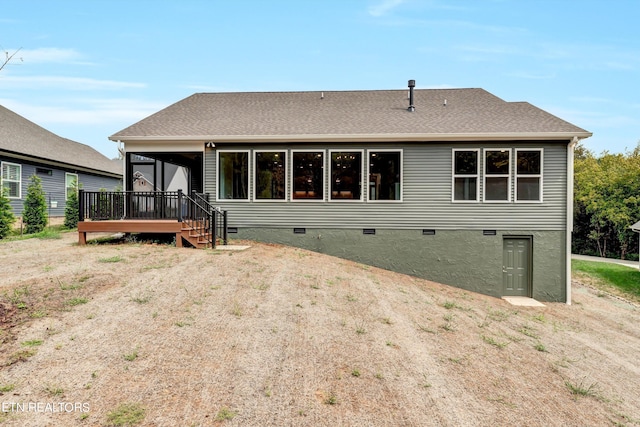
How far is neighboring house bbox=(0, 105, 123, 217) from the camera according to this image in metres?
15.1

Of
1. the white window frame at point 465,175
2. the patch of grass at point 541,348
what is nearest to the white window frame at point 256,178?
the white window frame at point 465,175

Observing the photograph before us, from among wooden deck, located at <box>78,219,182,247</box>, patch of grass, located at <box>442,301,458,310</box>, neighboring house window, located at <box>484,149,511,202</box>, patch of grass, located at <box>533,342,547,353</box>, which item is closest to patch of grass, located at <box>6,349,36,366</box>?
wooden deck, located at <box>78,219,182,247</box>

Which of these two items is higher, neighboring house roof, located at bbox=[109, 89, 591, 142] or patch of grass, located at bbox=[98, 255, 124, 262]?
neighboring house roof, located at bbox=[109, 89, 591, 142]

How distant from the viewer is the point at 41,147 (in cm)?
1767

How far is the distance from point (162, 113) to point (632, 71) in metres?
43.8

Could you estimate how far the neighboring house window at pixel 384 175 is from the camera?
11.1m

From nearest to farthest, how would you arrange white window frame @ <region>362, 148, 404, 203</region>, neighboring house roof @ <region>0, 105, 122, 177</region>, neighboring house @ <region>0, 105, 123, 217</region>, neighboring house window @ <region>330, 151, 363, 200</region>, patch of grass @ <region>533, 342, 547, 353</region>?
patch of grass @ <region>533, 342, 547, 353</region>, white window frame @ <region>362, 148, 404, 203</region>, neighboring house window @ <region>330, 151, 363, 200</region>, neighboring house @ <region>0, 105, 123, 217</region>, neighboring house roof @ <region>0, 105, 122, 177</region>

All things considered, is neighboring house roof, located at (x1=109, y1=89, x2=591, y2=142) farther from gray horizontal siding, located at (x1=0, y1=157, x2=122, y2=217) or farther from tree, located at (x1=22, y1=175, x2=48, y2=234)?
gray horizontal siding, located at (x1=0, y1=157, x2=122, y2=217)

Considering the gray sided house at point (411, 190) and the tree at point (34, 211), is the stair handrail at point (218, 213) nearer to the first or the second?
the gray sided house at point (411, 190)

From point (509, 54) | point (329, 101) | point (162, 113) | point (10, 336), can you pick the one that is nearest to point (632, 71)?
point (509, 54)

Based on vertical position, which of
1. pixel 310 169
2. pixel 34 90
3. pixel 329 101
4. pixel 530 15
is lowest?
pixel 310 169

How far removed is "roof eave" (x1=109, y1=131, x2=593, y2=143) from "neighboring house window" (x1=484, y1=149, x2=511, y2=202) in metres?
0.50

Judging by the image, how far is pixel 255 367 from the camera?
396 cm

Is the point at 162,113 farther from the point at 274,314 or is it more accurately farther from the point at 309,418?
the point at 309,418
